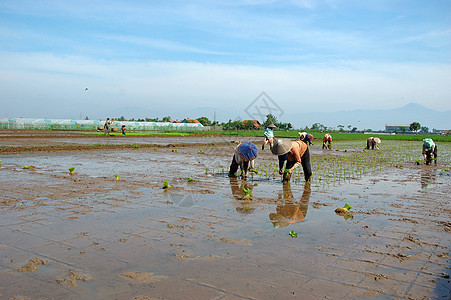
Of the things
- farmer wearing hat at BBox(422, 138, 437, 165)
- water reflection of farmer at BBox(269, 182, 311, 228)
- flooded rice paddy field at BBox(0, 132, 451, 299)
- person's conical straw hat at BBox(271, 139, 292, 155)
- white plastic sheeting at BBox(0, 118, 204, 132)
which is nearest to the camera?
flooded rice paddy field at BBox(0, 132, 451, 299)

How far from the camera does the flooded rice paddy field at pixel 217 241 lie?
144 inches

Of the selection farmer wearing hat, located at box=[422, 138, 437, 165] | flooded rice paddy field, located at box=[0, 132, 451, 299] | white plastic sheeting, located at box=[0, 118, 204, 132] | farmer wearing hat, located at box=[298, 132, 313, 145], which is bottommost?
flooded rice paddy field, located at box=[0, 132, 451, 299]

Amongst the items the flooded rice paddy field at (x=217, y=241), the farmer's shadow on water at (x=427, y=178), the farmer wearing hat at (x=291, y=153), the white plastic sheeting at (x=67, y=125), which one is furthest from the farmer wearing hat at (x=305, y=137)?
the white plastic sheeting at (x=67, y=125)

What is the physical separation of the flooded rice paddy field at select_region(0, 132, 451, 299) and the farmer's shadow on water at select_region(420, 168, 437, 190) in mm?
1420

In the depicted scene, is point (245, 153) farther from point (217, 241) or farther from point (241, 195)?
point (217, 241)

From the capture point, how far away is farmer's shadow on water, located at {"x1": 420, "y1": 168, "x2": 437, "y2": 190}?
10.6 metres

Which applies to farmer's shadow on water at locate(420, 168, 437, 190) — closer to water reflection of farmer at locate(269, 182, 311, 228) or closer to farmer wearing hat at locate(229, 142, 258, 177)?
water reflection of farmer at locate(269, 182, 311, 228)

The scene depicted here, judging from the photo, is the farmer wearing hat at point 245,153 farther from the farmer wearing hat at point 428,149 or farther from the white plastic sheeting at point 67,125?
the white plastic sheeting at point 67,125

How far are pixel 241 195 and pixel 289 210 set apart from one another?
5.11ft

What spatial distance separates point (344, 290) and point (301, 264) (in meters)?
0.70

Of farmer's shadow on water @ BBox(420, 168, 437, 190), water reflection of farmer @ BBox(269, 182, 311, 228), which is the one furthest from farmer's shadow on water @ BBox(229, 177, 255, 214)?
farmer's shadow on water @ BBox(420, 168, 437, 190)

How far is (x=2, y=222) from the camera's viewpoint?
5.57m

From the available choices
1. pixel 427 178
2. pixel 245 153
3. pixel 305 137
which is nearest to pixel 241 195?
pixel 245 153

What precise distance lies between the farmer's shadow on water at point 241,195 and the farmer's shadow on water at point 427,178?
4.87 meters
